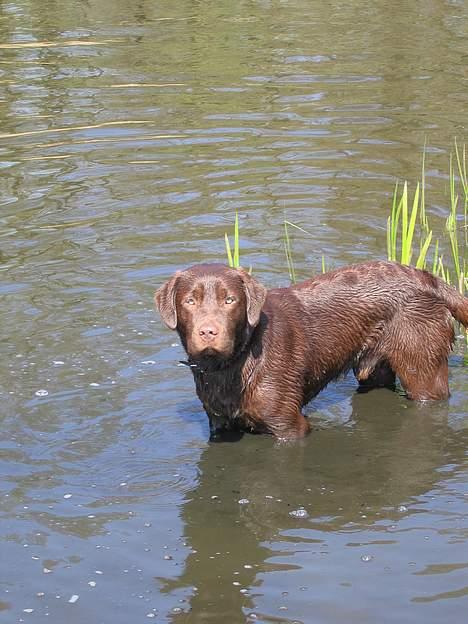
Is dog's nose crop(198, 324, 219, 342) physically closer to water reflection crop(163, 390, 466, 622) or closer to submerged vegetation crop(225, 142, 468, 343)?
water reflection crop(163, 390, 466, 622)

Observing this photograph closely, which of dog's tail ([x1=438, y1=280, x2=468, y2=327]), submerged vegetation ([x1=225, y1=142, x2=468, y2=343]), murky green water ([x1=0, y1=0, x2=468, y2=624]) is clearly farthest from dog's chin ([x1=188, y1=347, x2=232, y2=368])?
dog's tail ([x1=438, y1=280, x2=468, y2=327])

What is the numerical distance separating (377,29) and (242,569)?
14293 millimetres

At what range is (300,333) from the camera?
24.9ft

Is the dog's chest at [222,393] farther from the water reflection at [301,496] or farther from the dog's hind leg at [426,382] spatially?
the dog's hind leg at [426,382]

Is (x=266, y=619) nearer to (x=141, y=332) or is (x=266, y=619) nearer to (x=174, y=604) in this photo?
(x=174, y=604)

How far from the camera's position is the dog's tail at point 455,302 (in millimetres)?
7812

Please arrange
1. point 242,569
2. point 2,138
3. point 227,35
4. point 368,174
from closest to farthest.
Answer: point 242,569 < point 368,174 < point 2,138 < point 227,35

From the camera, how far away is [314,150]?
13.7 meters

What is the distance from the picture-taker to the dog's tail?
7.81m

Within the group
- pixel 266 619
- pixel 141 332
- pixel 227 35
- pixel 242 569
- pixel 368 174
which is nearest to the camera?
pixel 266 619

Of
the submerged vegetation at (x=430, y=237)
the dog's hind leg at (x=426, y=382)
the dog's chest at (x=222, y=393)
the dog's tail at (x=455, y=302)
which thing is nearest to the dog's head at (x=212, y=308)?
the dog's chest at (x=222, y=393)

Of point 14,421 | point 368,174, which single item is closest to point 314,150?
point 368,174

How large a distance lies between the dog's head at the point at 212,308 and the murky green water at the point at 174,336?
2.72 feet

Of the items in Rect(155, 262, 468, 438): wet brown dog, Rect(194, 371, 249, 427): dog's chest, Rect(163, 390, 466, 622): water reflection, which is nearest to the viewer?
Rect(163, 390, 466, 622): water reflection
